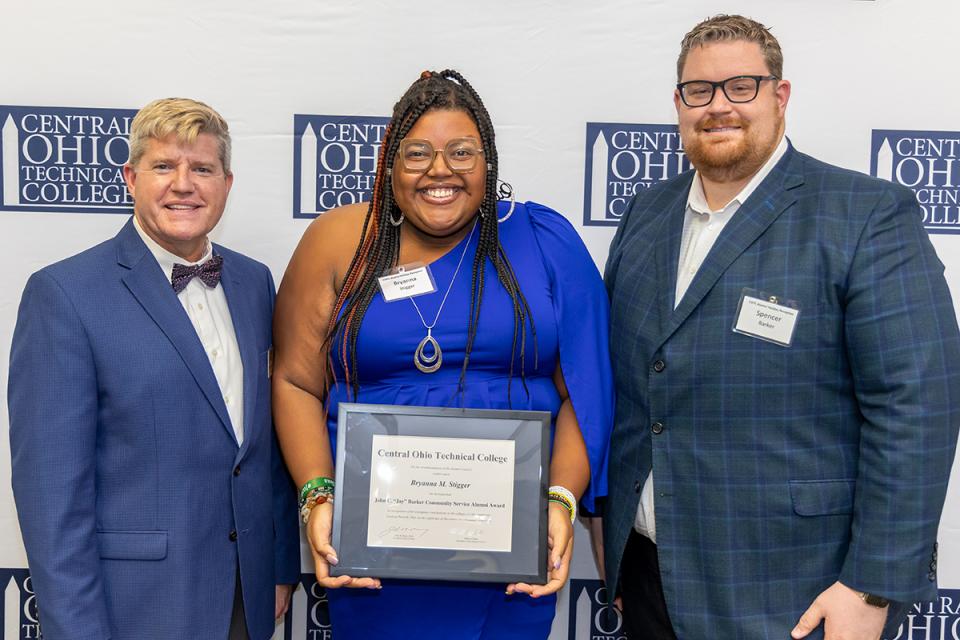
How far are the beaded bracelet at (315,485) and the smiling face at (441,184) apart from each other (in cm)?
63

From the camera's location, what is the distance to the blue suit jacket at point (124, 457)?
1.53 meters

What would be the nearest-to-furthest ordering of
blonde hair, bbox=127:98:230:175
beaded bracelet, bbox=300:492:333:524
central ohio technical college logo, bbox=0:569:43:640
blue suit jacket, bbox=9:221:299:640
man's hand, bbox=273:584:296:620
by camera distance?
blue suit jacket, bbox=9:221:299:640
blonde hair, bbox=127:98:230:175
beaded bracelet, bbox=300:492:333:524
man's hand, bbox=273:584:296:620
central ohio technical college logo, bbox=0:569:43:640

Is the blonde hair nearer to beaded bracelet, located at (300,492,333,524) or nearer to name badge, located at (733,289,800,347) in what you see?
beaded bracelet, located at (300,492,333,524)

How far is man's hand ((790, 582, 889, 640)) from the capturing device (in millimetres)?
1602

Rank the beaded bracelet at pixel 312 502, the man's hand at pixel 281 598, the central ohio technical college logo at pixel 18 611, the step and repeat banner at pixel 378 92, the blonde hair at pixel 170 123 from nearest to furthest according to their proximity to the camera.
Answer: the blonde hair at pixel 170 123
the beaded bracelet at pixel 312 502
the man's hand at pixel 281 598
the step and repeat banner at pixel 378 92
the central ohio technical college logo at pixel 18 611

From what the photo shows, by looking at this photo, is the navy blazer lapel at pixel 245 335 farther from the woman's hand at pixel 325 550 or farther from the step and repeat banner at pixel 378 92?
the step and repeat banner at pixel 378 92

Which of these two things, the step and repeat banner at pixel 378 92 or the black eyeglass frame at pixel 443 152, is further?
the step and repeat banner at pixel 378 92

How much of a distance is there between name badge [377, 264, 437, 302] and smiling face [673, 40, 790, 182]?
689 mm

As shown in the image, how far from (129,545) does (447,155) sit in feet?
3.51

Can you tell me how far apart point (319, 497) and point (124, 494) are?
0.41m

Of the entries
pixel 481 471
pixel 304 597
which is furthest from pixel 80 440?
pixel 304 597

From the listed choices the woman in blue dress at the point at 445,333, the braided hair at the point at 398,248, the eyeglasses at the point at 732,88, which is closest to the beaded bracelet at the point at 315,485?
the woman in blue dress at the point at 445,333

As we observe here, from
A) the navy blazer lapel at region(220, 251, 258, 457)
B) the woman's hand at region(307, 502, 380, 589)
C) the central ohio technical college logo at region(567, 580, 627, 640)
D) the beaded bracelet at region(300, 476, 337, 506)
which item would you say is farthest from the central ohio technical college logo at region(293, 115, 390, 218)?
the central ohio technical college logo at region(567, 580, 627, 640)
